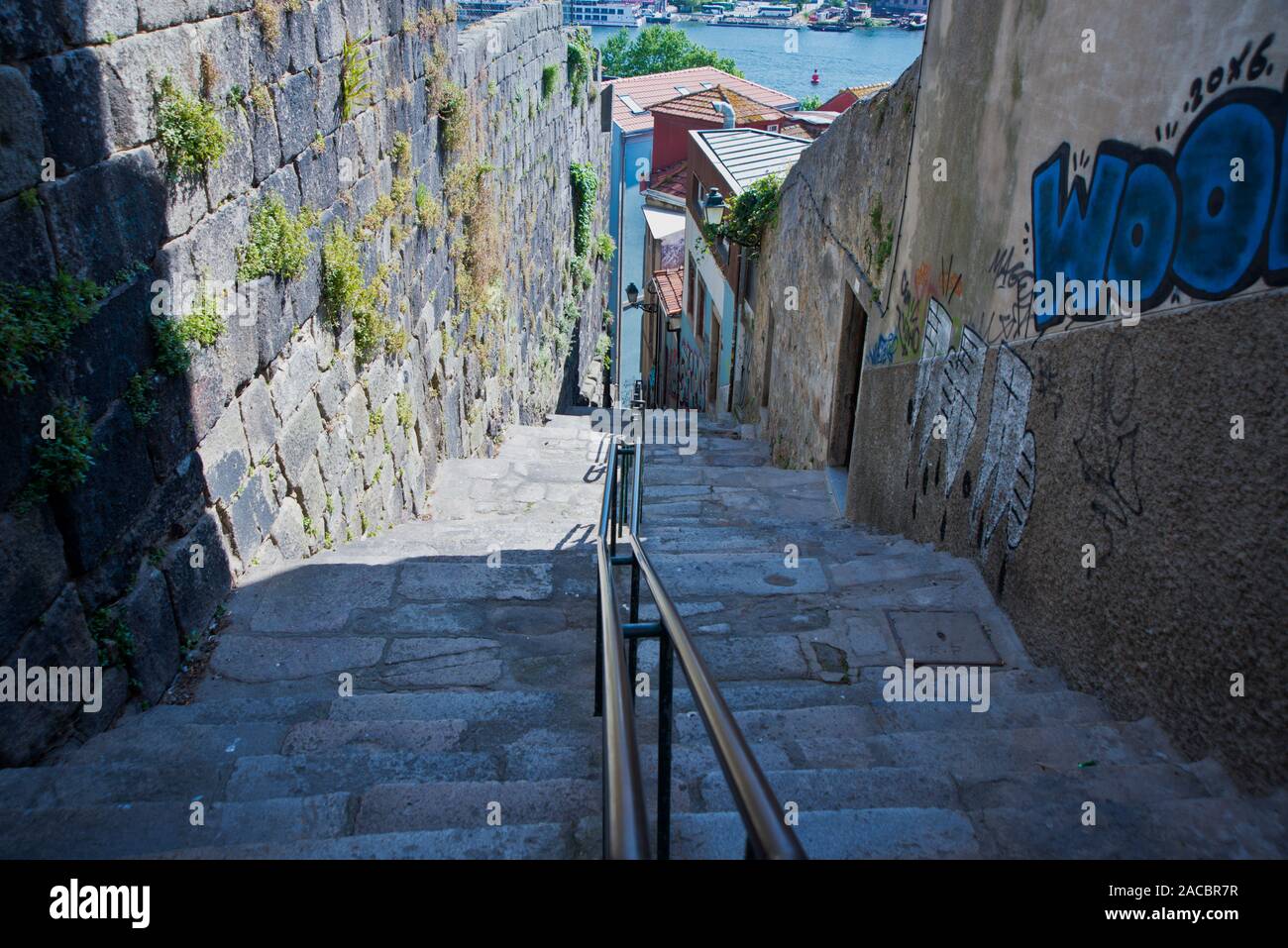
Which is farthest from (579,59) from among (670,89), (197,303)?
(670,89)

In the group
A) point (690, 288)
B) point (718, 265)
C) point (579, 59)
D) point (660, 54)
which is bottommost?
point (690, 288)

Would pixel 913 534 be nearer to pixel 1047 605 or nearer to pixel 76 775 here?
pixel 1047 605

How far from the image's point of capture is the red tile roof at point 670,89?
96.4 ft

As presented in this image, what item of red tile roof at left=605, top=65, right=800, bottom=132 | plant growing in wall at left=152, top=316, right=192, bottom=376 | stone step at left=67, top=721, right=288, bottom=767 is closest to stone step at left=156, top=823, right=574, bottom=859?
A: stone step at left=67, top=721, right=288, bottom=767

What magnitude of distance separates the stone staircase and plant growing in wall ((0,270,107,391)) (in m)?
1.12

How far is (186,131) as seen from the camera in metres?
3.42

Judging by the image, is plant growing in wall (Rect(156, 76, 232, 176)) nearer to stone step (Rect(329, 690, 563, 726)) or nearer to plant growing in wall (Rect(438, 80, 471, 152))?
stone step (Rect(329, 690, 563, 726))

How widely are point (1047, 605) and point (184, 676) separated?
3144mm

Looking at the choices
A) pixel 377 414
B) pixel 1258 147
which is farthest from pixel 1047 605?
pixel 377 414

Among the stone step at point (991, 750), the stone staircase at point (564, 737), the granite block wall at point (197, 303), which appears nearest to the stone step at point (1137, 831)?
the stone staircase at point (564, 737)

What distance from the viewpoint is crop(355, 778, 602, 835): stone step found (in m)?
2.36

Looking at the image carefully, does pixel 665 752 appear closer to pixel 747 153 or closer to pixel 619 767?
pixel 619 767

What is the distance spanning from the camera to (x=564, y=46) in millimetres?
12570

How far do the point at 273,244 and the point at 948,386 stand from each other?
3287 millimetres
